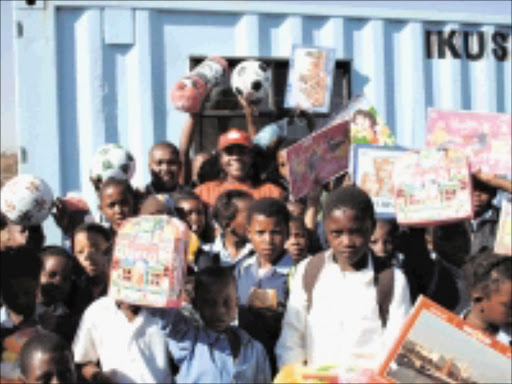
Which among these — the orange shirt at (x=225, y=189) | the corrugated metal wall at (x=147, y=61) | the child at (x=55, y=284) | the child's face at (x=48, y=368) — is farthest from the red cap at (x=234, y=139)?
the child's face at (x=48, y=368)

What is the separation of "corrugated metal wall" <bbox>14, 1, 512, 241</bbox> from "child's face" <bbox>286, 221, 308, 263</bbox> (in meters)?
1.50

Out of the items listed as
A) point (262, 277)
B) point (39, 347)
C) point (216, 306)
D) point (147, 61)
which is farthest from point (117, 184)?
point (147, 61)

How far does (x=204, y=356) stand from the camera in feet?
8.09

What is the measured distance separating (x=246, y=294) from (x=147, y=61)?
208 centimetres

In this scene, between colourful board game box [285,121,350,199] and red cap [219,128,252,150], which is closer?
colourful board game box [285,121,350,199]

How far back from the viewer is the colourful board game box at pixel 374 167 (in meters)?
3.34

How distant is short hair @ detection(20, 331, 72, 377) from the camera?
2.30 metres

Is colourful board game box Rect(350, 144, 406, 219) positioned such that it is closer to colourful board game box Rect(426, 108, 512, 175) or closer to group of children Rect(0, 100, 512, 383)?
group of children Rect(0, 100, 512, 383)

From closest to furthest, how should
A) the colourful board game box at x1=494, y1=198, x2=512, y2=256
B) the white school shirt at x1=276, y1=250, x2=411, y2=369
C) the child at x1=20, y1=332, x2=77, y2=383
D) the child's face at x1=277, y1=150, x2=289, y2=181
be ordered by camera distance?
1. the child at x1=20, y1=332, x2=77, y2=383
2. the white school shirt at x1=276, y1=250, x2=411, y2=369
3. the colourful board game box at x1=494, y1=198, x2=512, y2=256
4. the child's face at x1=277, y1=150, x2=289, y2=181

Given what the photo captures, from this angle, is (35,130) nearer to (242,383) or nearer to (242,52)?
(242,52)

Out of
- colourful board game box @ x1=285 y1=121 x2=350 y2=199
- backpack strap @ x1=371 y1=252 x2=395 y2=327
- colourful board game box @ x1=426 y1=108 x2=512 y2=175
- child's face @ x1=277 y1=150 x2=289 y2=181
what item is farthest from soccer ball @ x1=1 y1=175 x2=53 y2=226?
colourful board game box @ x1=426 y1=108 x2=512 y2=175

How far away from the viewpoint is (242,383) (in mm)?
2484

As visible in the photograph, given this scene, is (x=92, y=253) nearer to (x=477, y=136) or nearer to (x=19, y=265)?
(x=19, y=265)

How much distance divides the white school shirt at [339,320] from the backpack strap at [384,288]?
1 centimetres
